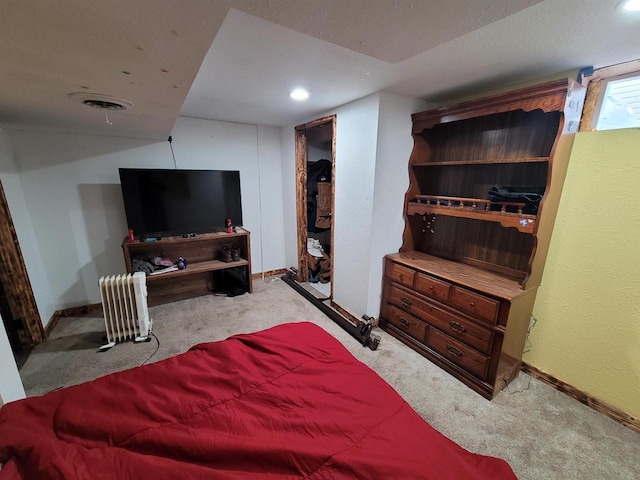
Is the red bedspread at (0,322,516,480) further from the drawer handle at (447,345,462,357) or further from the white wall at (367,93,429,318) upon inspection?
the white wall at (367,93,429,318)

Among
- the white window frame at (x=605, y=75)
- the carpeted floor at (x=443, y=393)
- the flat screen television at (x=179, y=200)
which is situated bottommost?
the carpeted floor at (x=443, y=393)

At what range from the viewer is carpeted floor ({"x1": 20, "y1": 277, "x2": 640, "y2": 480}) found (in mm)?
1490

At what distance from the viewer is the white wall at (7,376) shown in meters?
1.04

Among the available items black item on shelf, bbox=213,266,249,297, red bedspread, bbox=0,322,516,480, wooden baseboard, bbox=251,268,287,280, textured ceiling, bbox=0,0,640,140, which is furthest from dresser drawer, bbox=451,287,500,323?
wooden baseboard, bbox=251,268,287,280

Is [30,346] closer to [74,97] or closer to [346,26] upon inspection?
[74,97]

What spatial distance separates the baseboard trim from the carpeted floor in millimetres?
61

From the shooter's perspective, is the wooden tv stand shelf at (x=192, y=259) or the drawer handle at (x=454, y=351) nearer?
the drawer handle at (x=454, y=351)

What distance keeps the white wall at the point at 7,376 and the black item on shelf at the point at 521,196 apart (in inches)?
110

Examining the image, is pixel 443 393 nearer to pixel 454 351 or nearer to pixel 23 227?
pixel 454 351

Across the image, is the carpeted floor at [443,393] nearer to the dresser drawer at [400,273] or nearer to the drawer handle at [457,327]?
the drawer handle at [457,327]

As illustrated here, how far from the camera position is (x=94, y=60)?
3.18 ft

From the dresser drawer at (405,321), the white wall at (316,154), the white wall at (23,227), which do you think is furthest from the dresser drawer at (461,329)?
the white wall at (23,227)

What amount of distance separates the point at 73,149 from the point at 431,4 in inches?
134

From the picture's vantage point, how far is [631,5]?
1072 millimetres
